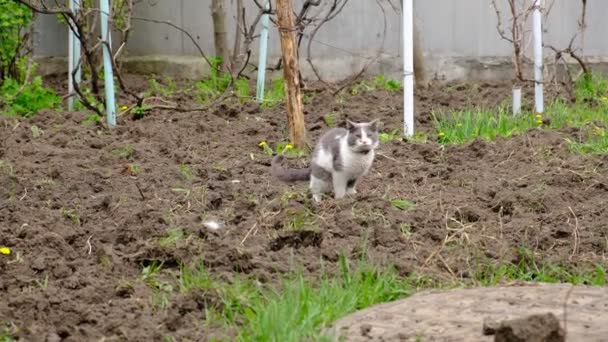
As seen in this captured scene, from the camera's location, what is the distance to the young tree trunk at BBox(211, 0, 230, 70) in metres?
11.4

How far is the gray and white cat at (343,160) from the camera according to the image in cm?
663

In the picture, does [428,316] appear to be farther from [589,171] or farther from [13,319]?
[589,171]

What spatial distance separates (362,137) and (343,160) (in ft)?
0.59

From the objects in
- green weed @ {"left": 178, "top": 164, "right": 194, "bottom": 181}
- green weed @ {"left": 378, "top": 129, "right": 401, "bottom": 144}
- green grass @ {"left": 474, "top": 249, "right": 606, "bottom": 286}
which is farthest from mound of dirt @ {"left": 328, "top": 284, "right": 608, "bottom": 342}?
green weed @ {"left": 378, "top": 129, "right": 401, "bottom": 144}

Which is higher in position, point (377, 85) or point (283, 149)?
point (377, 85)

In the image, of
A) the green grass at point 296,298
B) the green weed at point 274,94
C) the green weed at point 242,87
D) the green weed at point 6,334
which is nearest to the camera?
the green grass at point 296,298

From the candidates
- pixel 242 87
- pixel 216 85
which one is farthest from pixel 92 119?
pixel 216 85

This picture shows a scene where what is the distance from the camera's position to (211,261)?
17.5 ft

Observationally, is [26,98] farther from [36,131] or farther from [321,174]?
[321,174]

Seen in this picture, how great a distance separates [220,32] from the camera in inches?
455

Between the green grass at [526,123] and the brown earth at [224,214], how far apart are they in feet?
1.09

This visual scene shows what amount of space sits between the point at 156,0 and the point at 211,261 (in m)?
7.63

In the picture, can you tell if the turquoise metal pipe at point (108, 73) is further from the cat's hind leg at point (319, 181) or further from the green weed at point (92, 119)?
the cat's hind leg at point (319, 181)

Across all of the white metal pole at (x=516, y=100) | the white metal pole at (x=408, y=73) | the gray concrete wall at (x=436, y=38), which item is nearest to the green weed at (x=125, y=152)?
the white metal pole at (x=408, y=73)
